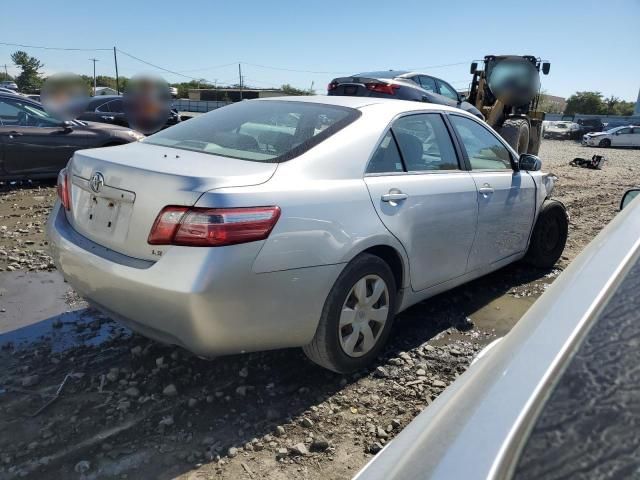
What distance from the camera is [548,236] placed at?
4910mm

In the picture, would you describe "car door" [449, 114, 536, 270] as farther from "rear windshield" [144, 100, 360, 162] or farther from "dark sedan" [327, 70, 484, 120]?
"dark sedan" [327, 70, 484, 120]

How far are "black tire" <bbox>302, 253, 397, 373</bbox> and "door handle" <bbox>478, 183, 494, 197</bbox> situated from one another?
1108 millimetres

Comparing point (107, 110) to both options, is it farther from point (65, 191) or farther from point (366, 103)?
point (366, 103)

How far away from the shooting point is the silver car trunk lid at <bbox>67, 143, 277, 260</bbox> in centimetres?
238

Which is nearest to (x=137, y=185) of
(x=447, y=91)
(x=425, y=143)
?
(x=425, y=143)

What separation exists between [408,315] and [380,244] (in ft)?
4.05

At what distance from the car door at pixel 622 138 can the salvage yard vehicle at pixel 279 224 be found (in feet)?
102

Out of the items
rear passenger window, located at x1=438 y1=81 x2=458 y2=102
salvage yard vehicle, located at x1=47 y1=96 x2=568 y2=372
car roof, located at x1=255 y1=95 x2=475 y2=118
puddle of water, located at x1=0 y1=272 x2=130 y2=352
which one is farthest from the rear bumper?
rear passenger window, located at x1=438 y1=81 x2=458 y2=102

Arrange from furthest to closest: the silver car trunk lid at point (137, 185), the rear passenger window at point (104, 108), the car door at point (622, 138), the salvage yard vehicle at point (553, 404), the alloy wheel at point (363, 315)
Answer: the car door at point (622, 138) < the rear passenger window at point (104, 108) < the alloy wheel at point (363, 315) < the silver car trunk lid at point (137, 185) < the salvage yard vehicle at point (553, 404)

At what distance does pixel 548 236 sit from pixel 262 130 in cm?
314

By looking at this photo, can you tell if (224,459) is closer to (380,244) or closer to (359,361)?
(359,361)

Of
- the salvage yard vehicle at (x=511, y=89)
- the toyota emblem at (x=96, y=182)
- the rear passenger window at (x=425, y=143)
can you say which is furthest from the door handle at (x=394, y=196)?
the salvage yard vehicle at (x=511, y=89)

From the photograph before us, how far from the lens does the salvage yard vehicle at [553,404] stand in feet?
2.81

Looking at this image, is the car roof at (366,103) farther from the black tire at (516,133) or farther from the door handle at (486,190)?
the black tire at (516,133)
